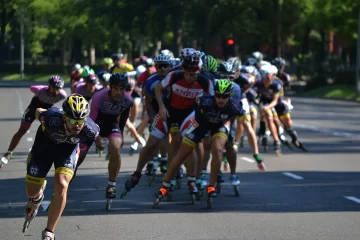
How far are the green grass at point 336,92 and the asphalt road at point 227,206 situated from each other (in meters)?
32.7

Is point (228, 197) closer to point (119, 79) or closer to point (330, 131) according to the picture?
point (119, 79)

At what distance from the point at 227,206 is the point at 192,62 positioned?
1860mm

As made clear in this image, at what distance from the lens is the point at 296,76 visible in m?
70.5

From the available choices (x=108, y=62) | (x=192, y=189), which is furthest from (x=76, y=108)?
(x=108, y=62)

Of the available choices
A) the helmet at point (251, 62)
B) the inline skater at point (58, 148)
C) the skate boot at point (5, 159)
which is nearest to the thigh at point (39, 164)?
the inline skater at point (58, 148)

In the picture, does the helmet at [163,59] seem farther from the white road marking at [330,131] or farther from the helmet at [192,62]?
the white road marking at [330,131]

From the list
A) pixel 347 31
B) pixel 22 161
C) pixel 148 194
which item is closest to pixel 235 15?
pixel 347 31

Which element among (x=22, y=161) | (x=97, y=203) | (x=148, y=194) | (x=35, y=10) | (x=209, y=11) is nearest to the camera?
(x=97, y=203)

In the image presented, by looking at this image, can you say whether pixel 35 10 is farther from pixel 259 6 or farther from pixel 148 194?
pixel 148 194

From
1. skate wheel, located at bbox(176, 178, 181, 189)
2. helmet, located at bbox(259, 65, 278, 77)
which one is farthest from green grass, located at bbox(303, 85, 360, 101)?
skate wheel, located at bbox(176, 178, 181, 189)

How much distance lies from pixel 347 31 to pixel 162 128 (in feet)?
149

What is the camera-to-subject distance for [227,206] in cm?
1334

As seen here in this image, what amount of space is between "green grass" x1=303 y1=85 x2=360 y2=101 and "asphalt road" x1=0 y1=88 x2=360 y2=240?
32691mm

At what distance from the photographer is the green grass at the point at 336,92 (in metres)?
53.6
